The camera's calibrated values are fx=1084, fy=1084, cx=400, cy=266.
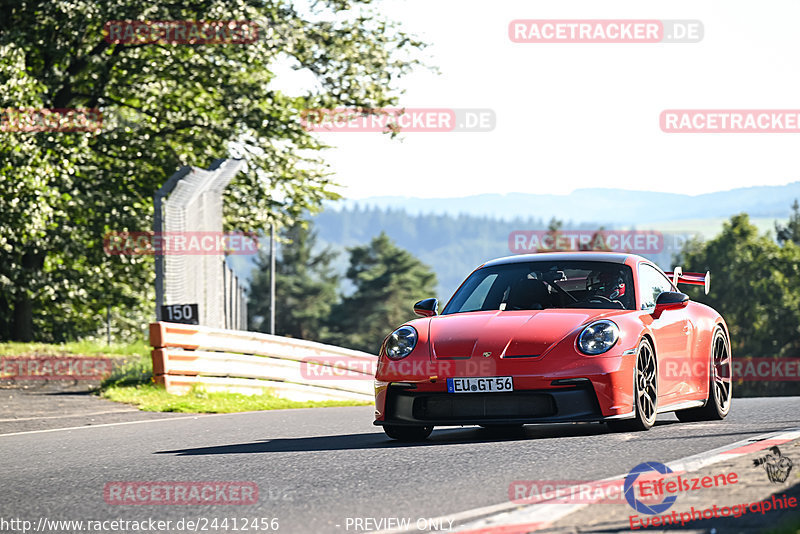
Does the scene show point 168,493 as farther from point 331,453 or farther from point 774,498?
point 774,498

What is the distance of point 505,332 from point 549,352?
16.0 inches

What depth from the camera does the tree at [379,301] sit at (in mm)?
115812

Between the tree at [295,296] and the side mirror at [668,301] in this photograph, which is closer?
the side mirror at [668,301]

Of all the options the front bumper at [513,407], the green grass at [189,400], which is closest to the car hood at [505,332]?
the front bumper at [513,407]

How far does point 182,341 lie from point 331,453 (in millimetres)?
7058

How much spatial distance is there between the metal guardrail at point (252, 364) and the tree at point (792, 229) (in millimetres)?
111994

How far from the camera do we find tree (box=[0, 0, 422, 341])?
68.3 ft

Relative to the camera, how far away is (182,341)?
14.1 meters

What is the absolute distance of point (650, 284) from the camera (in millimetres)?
9164

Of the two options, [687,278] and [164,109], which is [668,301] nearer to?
[687,278]
